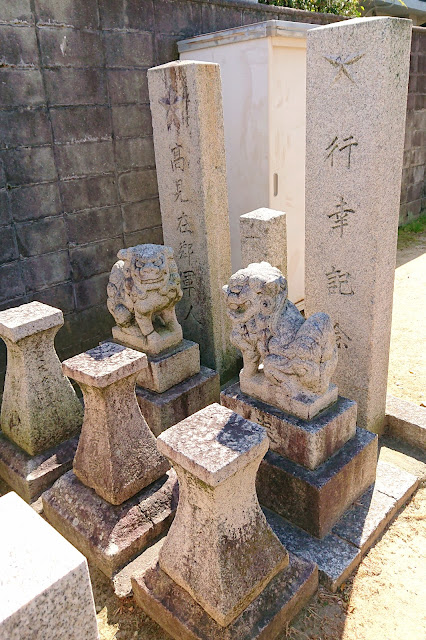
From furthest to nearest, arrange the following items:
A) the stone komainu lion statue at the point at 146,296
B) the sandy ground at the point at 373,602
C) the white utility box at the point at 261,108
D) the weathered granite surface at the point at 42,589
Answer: the white utility box at the point at 261,108
the stone komainu lion statue at the point at 146,296
the sandy ground at the point at 373,602
the weathered granite surface at the point at 42,589

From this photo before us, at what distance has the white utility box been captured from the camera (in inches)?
195

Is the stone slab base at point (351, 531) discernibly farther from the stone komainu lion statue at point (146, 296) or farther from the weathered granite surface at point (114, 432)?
the stone komainu lion statue at point (146, 296)

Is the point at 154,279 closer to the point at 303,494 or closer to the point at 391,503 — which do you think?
the point at 303,494

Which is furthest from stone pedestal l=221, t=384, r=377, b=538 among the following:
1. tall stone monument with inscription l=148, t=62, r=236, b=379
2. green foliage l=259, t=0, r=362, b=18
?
green foliage l=259, t=0, r=362, b=18

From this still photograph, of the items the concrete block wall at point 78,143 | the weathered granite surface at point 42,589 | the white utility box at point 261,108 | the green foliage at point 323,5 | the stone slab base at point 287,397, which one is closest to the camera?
the weathered granite surface at point 42,589

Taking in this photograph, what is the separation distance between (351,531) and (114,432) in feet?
5.22

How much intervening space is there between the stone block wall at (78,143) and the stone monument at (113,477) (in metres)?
2.10

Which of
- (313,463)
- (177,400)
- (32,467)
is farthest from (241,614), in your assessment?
(32,467)

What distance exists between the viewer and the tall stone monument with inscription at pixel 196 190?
4.09 metres

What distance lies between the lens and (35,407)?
3.65m

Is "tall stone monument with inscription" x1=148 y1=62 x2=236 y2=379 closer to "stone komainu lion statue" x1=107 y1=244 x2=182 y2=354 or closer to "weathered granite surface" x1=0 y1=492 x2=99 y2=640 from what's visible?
"stone komainu lion statue" x1=107 y1=244 x2=182 y2=354

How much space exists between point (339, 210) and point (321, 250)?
12.8 inches

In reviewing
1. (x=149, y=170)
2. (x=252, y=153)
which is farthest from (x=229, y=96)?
(x=149, y=170)

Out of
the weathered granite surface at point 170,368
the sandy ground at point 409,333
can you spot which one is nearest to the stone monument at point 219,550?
the weathered granite surface at point 170,368
